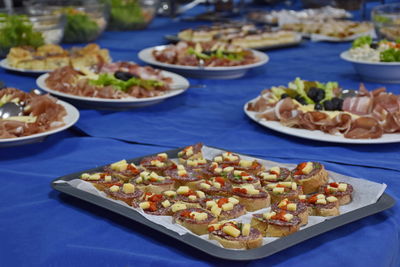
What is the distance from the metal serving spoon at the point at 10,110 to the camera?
145 cm

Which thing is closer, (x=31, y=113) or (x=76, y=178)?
(x=76, y=178)

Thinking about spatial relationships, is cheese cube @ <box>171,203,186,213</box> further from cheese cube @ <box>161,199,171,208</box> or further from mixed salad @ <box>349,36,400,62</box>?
mixed salad @ <box>349,36,400,62</box>

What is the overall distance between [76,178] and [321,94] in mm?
763

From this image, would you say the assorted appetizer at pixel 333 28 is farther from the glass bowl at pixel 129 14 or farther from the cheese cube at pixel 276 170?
the cheese cube at pixel 276 170

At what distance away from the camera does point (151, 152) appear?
1.35 meters

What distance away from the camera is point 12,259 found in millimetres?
874

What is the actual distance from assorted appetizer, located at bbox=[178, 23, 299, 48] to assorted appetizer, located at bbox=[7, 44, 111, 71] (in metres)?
0.64

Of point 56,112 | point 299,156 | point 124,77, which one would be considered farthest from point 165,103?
point 299,156

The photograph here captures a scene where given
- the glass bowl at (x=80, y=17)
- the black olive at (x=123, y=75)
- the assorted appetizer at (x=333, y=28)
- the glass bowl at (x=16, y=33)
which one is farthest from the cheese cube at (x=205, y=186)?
the assorted appetizer at (x=333, y=28)

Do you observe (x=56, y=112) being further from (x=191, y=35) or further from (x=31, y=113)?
(x=191, y=35)

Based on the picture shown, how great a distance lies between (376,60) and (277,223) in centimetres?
133

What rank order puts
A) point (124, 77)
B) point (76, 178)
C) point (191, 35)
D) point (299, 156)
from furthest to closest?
point (191, 35) < point (124, 77) < point (299, 156) < point (76, 178)

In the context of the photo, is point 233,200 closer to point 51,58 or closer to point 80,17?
point 51,58

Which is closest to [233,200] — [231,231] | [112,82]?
[231,231]
